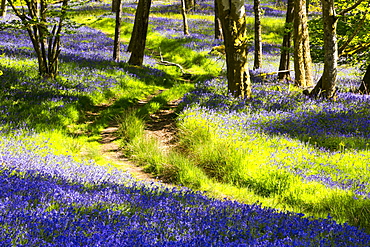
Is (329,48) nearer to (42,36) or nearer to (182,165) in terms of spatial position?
(182,165)

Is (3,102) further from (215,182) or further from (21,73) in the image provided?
(215,182)

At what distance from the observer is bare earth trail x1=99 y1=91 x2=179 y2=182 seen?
25.4ft

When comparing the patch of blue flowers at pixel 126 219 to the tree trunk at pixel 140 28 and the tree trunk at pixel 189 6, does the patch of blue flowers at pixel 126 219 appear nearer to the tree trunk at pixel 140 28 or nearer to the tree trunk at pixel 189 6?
the tree trunk at pixel 140 28

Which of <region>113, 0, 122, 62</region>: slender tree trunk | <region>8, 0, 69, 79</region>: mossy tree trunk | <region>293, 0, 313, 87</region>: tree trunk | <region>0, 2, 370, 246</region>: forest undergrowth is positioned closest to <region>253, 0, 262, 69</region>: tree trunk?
<region>0, 2, 370, 246</region>: forest undergrowth

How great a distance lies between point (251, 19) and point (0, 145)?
38062 mm

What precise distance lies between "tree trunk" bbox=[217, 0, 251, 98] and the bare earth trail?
7.41 ft

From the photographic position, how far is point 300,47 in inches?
475

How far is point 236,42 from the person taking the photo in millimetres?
10188

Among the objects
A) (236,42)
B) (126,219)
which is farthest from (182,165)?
(236,42)

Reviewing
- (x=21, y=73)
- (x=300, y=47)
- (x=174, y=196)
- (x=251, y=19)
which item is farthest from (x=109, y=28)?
(x=174, y=196)

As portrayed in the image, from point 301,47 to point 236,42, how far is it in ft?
10.3

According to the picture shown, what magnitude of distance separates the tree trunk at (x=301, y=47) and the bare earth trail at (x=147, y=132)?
4.58 m

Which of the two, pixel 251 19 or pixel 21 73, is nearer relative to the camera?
pixel 21 73

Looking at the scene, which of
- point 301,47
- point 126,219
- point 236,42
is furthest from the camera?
point 301,47
